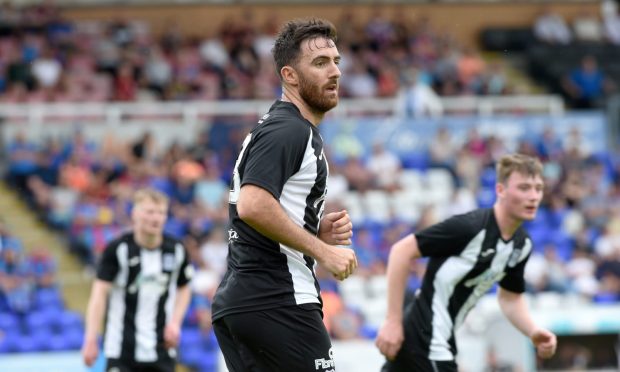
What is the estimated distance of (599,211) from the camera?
61.0 feet

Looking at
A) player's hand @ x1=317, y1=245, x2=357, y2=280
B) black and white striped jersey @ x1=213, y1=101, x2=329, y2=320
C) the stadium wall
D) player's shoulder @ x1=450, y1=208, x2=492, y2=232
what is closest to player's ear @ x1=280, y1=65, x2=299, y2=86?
black and white striped jersey @ x1=213, y1=101, x2=329, y2=320

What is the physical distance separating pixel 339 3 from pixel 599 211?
357 inches

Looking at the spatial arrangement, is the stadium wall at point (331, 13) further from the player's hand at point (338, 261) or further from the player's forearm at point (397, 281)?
the player's hand at point (338, 261)

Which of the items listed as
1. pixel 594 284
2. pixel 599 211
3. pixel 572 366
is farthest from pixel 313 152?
pixel 599 211

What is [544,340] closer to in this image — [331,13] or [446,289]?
[446,289]

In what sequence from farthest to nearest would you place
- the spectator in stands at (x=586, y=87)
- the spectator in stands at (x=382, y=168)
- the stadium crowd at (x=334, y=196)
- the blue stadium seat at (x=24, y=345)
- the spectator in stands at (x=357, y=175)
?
1. the spectator in stands at (x=586, y=87)
2. the spectator in stands at (x=382, y=168)
3. the spectator in stands at (x=357, y=175)
4. the stadium crowd at (x=334, y=196)
5. the blue stadium seat at (x=24, y=345)

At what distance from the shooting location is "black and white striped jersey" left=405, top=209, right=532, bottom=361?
6.82 metres

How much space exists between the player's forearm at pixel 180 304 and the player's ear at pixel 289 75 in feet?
11.3

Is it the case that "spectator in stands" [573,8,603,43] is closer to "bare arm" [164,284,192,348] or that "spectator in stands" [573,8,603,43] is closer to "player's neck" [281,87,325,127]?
"bare arm" [164,284,192,348]

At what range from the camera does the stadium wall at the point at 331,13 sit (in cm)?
2372

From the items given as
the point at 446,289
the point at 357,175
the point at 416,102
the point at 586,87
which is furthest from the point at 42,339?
the point at 586,87

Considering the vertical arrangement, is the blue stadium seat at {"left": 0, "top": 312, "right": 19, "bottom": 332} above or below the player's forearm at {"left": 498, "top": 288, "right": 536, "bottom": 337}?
below

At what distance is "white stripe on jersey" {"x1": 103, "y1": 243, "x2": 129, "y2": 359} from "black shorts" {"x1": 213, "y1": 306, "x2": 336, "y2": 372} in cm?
333

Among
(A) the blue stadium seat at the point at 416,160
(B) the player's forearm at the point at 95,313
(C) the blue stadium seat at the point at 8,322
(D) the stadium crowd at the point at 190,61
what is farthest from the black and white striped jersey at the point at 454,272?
(D) the stadium crowd at the point at 190,61
